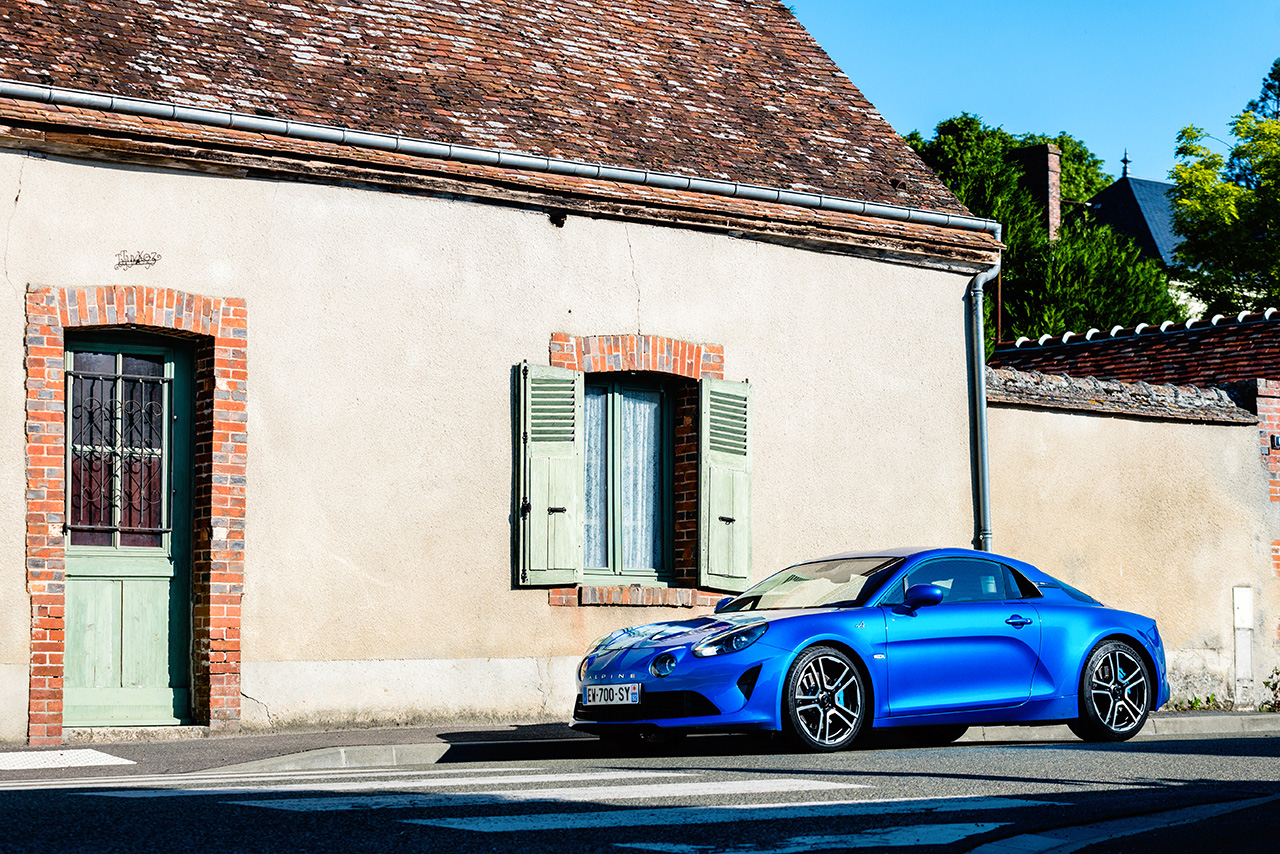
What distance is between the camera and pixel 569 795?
272 inches

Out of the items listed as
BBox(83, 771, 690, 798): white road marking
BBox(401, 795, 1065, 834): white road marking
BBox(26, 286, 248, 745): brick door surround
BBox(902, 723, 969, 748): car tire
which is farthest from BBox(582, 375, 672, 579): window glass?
BBox(401, 795, 1065, 834): white road marking

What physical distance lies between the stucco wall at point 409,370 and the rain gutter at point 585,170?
412 mm

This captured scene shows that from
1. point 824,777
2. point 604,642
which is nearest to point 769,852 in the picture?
point 824,777

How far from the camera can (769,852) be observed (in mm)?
5484

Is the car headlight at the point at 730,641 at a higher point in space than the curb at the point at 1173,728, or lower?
higher

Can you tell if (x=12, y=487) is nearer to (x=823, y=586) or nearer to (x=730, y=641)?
(x=730, y=641)

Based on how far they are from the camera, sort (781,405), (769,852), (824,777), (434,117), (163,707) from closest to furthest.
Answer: (769,852) → (824,777) → (163,707) → (434,117) → (781,405)

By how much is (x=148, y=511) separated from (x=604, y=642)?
3.70 m

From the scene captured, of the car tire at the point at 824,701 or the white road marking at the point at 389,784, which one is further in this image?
the car tire at the point at 824,701

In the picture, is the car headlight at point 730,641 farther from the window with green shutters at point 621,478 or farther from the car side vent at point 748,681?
the window with green shutters at point 621,478

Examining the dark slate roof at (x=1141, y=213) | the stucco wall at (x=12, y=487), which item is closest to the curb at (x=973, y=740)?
the stucco wall at (x=12, y=487)

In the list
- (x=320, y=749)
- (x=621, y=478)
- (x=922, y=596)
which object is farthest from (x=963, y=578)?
(x=320, y=749)

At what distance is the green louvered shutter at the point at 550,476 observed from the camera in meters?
12.7

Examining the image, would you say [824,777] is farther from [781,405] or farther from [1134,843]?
[781,405]
